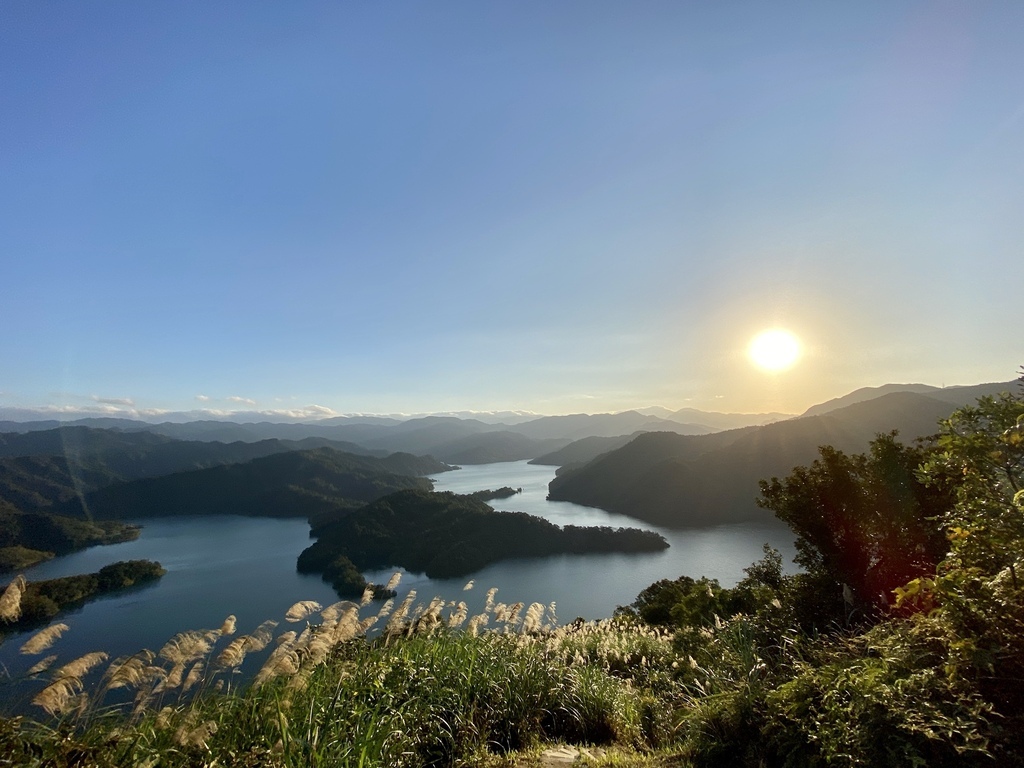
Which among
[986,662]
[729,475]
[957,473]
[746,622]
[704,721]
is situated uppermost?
[957,473]

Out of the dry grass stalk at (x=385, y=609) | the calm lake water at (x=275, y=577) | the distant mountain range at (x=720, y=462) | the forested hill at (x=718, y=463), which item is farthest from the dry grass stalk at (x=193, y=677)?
the distant mountain range at (x=720, y=462)

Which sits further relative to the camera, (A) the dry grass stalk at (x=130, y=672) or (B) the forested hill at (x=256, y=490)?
(B) the forested hill at (x=256, y=490)

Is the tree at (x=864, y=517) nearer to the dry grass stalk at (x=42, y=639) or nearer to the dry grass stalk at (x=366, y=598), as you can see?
the dry grass stalk at (x=366, y=598)

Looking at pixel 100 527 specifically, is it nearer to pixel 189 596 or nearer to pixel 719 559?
pixel 189 596

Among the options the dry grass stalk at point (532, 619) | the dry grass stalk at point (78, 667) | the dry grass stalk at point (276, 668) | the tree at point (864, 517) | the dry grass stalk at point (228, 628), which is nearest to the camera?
the dry grass stalk at point (78, 667)

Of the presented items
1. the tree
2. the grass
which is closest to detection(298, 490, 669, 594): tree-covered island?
the tree

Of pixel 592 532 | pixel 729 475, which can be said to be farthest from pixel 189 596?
pixel 729 475
